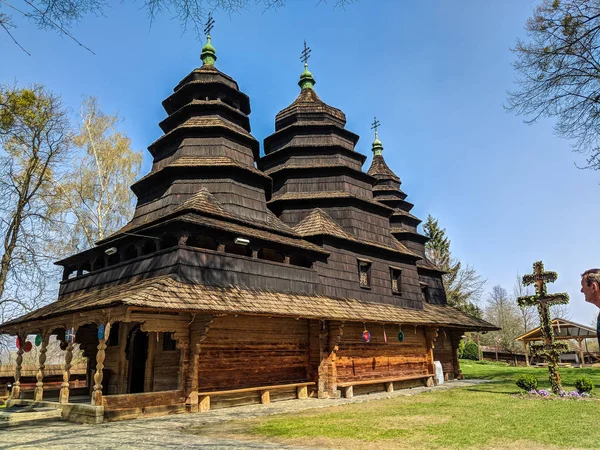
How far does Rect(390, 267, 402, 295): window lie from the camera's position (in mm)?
21250

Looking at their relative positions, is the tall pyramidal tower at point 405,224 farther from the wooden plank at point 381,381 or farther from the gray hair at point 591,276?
the gray hair at point 591,276

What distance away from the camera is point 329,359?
15.9m

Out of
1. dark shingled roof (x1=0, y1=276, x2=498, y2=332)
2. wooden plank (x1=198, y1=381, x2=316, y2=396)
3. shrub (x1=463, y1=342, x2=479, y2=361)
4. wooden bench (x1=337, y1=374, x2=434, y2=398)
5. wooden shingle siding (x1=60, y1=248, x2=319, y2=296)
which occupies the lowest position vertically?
shrub (x1=463, y1=342, x2=479, y2=361)

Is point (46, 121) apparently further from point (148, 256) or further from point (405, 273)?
point (405, 273)

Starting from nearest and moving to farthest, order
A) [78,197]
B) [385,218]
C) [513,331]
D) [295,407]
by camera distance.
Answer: [295,407], [385,218], [78,197], [513,331]

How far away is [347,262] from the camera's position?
18.7 meters

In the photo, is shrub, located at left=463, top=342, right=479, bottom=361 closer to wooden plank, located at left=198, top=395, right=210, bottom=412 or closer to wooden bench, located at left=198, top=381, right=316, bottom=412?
wooden bench, located at left=198, top=381, right=316, bottom=412

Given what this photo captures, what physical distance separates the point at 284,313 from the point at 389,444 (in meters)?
6.35

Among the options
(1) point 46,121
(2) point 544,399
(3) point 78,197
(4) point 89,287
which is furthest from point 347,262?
(3) point 78,197

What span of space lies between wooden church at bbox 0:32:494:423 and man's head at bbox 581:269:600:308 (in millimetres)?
9163

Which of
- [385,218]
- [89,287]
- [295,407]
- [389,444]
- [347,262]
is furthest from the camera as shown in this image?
[385,218]

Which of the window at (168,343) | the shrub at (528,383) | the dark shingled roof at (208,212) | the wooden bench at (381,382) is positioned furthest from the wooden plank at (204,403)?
the shrub at (528,383)

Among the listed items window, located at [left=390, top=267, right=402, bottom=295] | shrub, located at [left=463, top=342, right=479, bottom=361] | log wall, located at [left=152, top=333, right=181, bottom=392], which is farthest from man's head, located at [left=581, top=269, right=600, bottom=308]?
shrub, located at [left=463, top=342, right=479, bottom=361]

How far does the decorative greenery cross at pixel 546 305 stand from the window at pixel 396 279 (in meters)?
6.07
